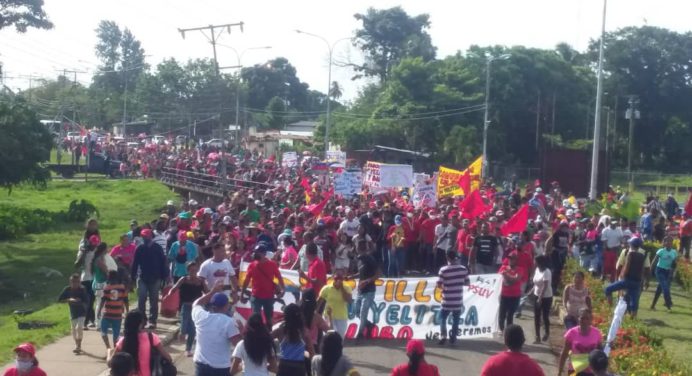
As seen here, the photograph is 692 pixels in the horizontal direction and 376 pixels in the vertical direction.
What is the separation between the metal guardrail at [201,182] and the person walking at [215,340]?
98.1 ft

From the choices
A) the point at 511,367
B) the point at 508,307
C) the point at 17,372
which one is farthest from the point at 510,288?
the point at 17,372

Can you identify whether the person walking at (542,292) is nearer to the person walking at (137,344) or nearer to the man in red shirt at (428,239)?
the man in red shirt at (428,239)

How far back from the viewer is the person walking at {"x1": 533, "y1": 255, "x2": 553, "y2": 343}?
15422mm

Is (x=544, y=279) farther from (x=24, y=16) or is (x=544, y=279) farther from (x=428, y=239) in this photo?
(x=24, y=16)

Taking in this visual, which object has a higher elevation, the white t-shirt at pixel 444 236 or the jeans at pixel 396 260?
the white t-shirt at pixel 444 236

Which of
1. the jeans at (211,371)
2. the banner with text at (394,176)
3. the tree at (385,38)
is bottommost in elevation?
the jeans at (211,371)

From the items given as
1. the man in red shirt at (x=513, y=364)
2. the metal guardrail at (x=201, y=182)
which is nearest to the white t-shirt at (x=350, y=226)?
the man in red shirt at (x=513, y=364)

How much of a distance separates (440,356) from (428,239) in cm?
778

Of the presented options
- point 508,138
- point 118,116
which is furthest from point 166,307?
point 118,116

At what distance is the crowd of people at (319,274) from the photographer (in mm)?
9141

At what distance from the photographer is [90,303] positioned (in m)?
16.4

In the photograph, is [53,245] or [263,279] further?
[53,245]

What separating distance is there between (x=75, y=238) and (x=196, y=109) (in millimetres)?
53549

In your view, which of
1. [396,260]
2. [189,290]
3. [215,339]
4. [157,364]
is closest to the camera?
[157,364]
